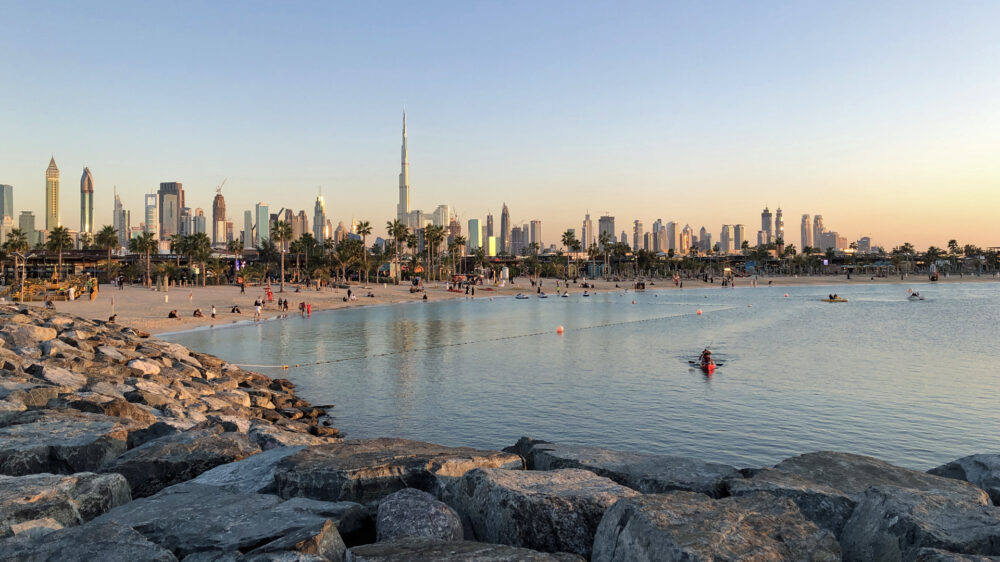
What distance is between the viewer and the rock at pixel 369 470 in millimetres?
6684

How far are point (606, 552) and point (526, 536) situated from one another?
0.86 metres

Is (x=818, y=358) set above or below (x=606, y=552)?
below

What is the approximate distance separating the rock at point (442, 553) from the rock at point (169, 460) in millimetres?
4073

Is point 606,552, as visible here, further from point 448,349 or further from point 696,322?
point 696,322

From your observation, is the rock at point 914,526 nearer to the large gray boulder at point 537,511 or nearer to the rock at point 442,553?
the large gray boulder at point 537,511

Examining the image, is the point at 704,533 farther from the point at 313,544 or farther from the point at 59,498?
the point at 59,498

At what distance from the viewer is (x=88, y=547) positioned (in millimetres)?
4684

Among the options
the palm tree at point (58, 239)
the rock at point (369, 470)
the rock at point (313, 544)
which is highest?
the palm tree at point (58, 239)

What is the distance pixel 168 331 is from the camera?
135ft

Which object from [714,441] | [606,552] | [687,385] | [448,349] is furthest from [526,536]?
[448,349]

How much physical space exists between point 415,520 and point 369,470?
4.70 feet

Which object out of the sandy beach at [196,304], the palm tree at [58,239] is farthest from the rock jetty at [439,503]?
the palm tree at [58,239]

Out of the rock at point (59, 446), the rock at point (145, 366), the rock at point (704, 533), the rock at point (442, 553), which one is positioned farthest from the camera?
the rock at point (145, 366)

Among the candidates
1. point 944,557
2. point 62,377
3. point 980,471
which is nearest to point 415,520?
point 944,557
